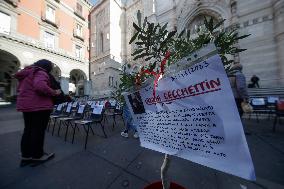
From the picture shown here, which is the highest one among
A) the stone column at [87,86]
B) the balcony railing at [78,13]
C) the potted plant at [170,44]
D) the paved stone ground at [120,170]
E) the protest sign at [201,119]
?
the balcony railing at [78,13]

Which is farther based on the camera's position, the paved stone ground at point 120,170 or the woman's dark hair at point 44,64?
the woman's dark hair at point 44,64

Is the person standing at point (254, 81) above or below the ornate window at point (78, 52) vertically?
below

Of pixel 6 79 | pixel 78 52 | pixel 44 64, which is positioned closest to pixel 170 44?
pixel 44 64

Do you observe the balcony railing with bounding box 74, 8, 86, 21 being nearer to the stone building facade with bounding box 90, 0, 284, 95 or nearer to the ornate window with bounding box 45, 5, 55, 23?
the stone building facade with bounding box 90, 0, 284, 95

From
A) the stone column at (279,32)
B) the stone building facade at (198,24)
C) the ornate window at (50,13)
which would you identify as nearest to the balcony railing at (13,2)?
the ornate window at (50,13)

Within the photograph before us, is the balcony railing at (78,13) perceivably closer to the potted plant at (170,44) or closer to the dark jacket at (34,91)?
the dark jacket at (34,91)

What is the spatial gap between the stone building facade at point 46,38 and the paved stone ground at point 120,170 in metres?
15.9

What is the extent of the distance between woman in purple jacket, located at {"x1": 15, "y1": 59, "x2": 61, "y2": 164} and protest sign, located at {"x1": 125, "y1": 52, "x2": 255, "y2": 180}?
2.40 m

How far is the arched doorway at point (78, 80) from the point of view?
2478 cm

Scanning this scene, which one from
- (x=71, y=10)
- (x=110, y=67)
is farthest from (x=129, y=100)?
(x=71, y=10)

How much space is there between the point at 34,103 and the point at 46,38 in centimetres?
1950

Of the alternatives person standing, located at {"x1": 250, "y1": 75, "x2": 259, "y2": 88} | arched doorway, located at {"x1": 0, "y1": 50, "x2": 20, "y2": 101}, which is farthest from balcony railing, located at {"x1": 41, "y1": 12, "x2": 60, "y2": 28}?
person standing, located at {"x1": 250, "y1": 75, "x2": 259, "y2": 88}

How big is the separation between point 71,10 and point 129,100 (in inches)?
1000

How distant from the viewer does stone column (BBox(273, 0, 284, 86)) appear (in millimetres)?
10076
